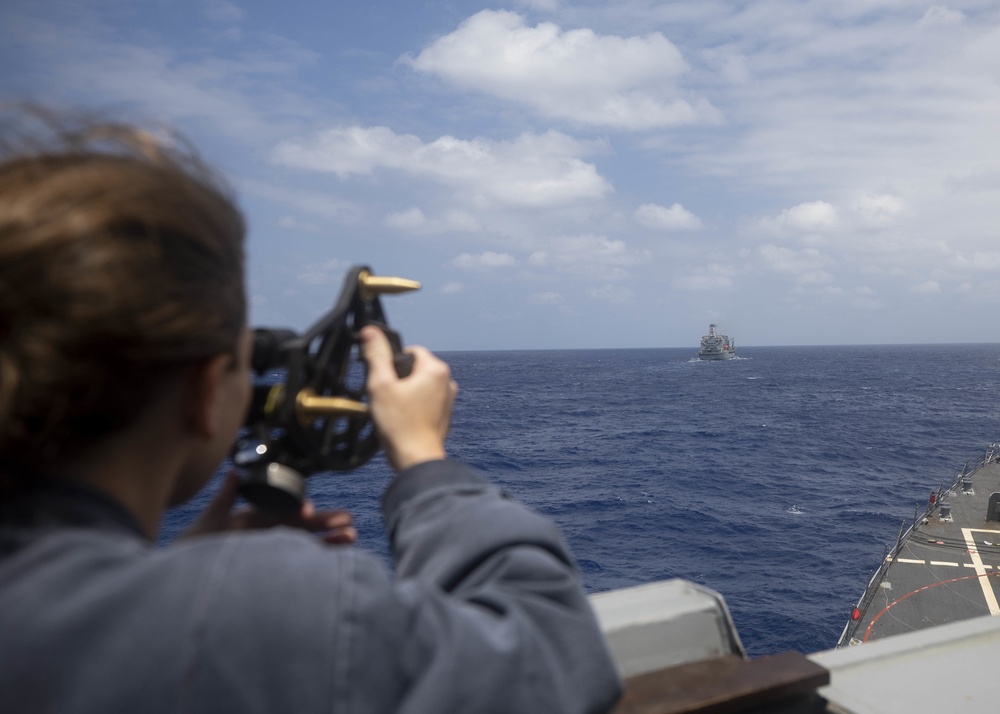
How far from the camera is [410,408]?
134 centimetres

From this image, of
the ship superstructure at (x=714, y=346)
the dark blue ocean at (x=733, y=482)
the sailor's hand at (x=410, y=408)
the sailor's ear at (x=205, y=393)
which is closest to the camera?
the sailor's ear at (x=205, y=393)

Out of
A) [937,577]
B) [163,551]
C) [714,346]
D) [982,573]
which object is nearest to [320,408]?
[163,551]

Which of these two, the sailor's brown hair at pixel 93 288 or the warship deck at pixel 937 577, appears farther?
the warship deck at pixel 937 577

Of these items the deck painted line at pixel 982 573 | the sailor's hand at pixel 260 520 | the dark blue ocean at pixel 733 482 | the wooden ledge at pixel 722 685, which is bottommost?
the dark blue ocean at pixel 733 482

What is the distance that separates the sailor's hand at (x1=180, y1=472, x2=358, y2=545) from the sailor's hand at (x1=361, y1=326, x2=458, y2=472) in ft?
0.66

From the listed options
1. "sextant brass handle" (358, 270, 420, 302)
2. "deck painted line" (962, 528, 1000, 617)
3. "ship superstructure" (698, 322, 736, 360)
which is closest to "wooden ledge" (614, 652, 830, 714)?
"sextant brass handle" (358, 270, 420, 302)

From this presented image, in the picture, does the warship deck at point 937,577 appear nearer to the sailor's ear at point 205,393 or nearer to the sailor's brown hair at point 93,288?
the sailor's ear at point 205,393

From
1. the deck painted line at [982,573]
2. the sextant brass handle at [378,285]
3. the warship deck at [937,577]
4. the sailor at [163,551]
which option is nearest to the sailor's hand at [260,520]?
the sailor at [163,551]

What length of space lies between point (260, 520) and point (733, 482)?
45103 mm

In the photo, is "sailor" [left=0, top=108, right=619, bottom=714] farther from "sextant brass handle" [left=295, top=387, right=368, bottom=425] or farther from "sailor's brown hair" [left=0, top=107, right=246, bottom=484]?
"sextant brass handle" [left=295, top=387, right=368, bottom=425]

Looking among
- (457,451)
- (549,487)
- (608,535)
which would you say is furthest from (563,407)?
(608,535)

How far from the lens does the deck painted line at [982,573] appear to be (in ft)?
62.0

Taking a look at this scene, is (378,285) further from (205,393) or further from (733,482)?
(733,482)

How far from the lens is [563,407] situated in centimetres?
7988
